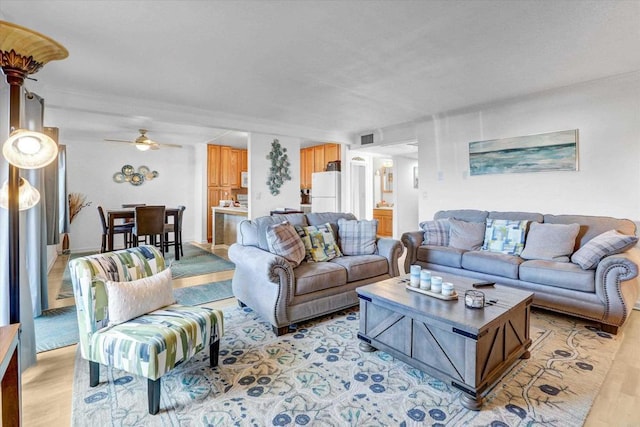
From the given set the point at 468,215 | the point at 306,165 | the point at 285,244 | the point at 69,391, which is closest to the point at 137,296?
the point at 69,391

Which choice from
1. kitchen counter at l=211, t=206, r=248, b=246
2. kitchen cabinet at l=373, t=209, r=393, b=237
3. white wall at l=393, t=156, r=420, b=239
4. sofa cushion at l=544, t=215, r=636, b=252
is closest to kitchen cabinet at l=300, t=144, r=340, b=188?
white wall at l=393, t=156, r=420, b=239

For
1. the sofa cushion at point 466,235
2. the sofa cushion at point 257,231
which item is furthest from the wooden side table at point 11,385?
the sofa cushion at point 466,235

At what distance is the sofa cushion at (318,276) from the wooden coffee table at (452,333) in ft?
1.66

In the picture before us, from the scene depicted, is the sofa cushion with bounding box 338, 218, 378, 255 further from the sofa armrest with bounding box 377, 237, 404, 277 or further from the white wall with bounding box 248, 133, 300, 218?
the white wall with bounding box 248, 133, 300, 218

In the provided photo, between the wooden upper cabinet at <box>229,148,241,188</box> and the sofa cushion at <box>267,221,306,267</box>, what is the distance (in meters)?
4.88

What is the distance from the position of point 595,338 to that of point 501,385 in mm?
1231

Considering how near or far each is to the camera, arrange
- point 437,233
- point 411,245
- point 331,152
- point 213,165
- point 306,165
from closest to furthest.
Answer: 1. point 411,245
2. point 437,233
3. point 331,152
4. point 213,165
5. point 306,165

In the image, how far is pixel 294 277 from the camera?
2.50 metres

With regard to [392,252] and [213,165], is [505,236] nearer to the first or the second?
[392,252]

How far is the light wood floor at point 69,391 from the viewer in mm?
1539

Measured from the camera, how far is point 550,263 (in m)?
2.90

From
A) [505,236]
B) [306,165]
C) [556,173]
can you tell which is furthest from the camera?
[306,165]

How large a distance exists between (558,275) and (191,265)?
462 cm

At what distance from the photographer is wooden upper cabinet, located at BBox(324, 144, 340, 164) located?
21.7ft
